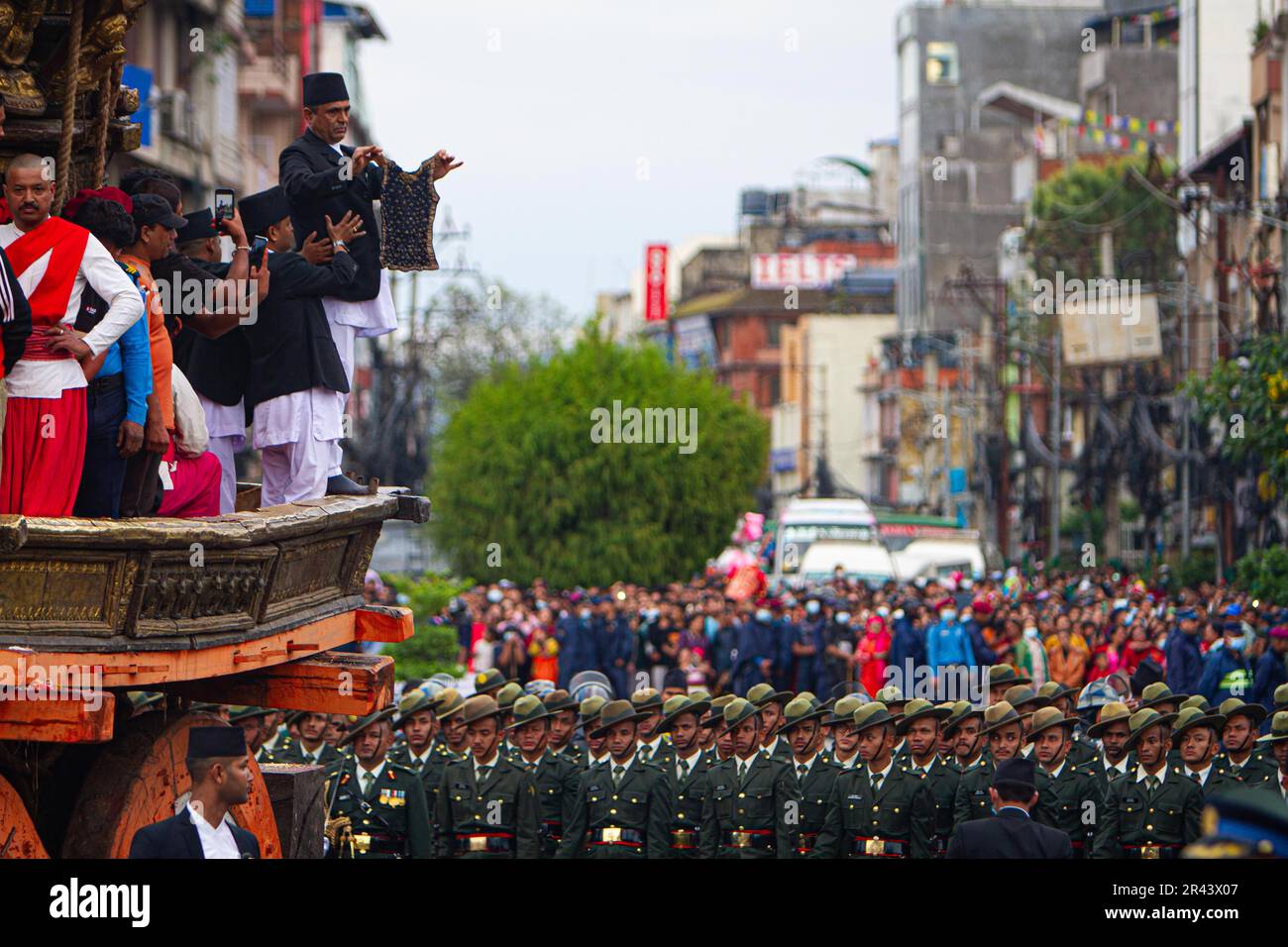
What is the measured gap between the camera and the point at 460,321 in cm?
7462

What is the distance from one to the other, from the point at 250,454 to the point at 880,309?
71954mm

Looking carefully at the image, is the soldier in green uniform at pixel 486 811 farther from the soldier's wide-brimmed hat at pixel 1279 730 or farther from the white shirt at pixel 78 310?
the white shirt at pixel 78 310

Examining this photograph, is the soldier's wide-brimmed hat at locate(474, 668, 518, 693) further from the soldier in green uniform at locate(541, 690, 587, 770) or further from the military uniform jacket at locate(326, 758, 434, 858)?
the military uniform jacket at locate(326, 758, 434, 858)

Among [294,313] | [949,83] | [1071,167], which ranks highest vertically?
[949,83]

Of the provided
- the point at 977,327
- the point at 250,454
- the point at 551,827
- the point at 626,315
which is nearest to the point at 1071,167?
the point at 977,327

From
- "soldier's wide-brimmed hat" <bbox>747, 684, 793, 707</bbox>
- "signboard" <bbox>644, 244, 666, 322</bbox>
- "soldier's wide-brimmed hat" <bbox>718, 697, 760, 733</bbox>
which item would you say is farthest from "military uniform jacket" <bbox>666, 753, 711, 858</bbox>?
"signboard" <bbox>644, 244, 666, 322</bbox>

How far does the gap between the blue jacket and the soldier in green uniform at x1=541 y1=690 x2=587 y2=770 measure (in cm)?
811

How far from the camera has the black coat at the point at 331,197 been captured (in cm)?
965

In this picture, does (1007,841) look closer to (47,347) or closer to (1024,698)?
(47,347)

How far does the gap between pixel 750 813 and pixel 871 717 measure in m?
0.92

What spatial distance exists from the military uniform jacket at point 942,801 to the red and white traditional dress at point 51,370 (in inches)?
254

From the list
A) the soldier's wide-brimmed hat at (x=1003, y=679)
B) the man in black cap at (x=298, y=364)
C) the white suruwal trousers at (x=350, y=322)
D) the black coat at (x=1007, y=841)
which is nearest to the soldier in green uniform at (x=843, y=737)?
the soldier's wide-brimmed hat at (x=1003, y=679)

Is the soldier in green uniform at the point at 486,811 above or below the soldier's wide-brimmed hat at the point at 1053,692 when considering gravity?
below
